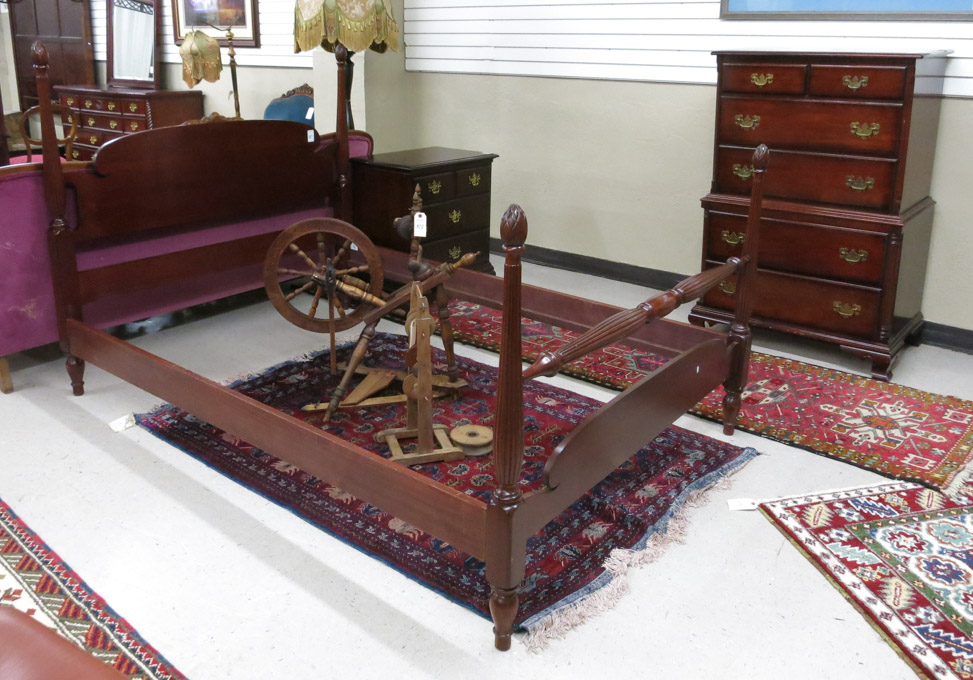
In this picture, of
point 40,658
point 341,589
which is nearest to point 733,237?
point 341,589

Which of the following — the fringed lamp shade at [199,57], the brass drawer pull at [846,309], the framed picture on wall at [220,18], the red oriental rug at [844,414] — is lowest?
Answer: the red oriental rug at [844,414]

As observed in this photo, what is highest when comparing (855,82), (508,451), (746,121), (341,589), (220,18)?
(220,18)

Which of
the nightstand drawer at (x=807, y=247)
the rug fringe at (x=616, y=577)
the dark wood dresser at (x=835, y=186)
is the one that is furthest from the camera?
the nightstand drawer at (x=807, y=247)

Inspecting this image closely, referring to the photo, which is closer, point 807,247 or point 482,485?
point 482,485

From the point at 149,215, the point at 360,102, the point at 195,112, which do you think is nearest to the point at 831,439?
the point at 149,215

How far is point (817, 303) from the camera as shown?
4.05 m

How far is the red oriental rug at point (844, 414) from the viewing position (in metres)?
3.14

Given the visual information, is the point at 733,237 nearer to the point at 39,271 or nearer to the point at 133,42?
the point at 39,271

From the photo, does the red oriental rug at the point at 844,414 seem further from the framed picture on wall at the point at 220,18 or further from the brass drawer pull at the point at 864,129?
the framed picture on wall at the point at 220,18

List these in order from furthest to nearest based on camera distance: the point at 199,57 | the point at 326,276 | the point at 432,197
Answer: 1. the point at 199,57
2. the point at 432,197
3. the point at 326,276

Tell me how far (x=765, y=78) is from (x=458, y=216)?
1.78m

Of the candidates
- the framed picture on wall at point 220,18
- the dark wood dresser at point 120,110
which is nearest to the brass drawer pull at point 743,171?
the framed picture on wall at point 220,18

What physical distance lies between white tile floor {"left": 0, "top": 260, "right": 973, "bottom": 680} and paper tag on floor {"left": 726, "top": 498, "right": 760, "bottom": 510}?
0.11 ft

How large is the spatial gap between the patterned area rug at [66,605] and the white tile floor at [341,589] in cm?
4
